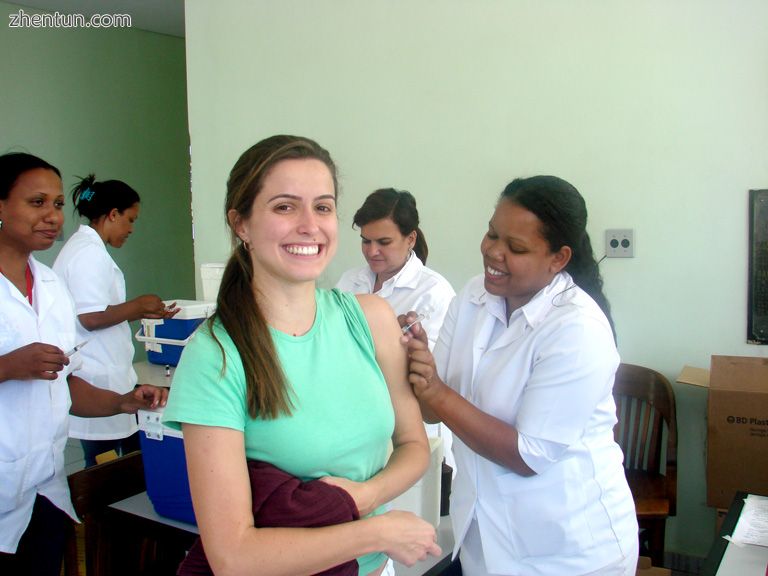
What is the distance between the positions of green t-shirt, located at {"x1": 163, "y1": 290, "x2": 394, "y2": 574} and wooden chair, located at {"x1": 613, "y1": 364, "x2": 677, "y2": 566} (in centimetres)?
163

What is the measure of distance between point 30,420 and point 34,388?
9 cm

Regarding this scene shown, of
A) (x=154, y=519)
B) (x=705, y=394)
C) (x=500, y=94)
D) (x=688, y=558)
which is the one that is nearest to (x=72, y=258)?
(x=154, y=519)

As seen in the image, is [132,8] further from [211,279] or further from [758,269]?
[758,269]

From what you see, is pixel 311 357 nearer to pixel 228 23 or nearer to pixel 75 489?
pixel 75 489

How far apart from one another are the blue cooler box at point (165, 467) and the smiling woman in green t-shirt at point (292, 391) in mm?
713

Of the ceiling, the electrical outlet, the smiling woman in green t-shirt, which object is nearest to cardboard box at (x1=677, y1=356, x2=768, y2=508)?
the electrical outlet

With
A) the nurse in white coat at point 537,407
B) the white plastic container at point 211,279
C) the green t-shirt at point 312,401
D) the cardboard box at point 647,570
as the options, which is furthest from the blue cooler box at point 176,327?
the cardboard box at point 647,570

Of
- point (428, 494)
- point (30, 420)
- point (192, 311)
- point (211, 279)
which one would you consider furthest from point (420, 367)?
point (211, 279)

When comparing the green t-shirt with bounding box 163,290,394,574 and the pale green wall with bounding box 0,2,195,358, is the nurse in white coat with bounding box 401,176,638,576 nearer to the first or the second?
the green t-shirt with bounding box 163,290,394,574

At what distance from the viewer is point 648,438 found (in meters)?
2.52

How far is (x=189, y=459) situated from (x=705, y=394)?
90.5 inches

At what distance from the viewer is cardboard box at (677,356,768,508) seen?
1.99 metres

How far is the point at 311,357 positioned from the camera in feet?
3.30

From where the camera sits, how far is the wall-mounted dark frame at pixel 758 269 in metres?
2.38
